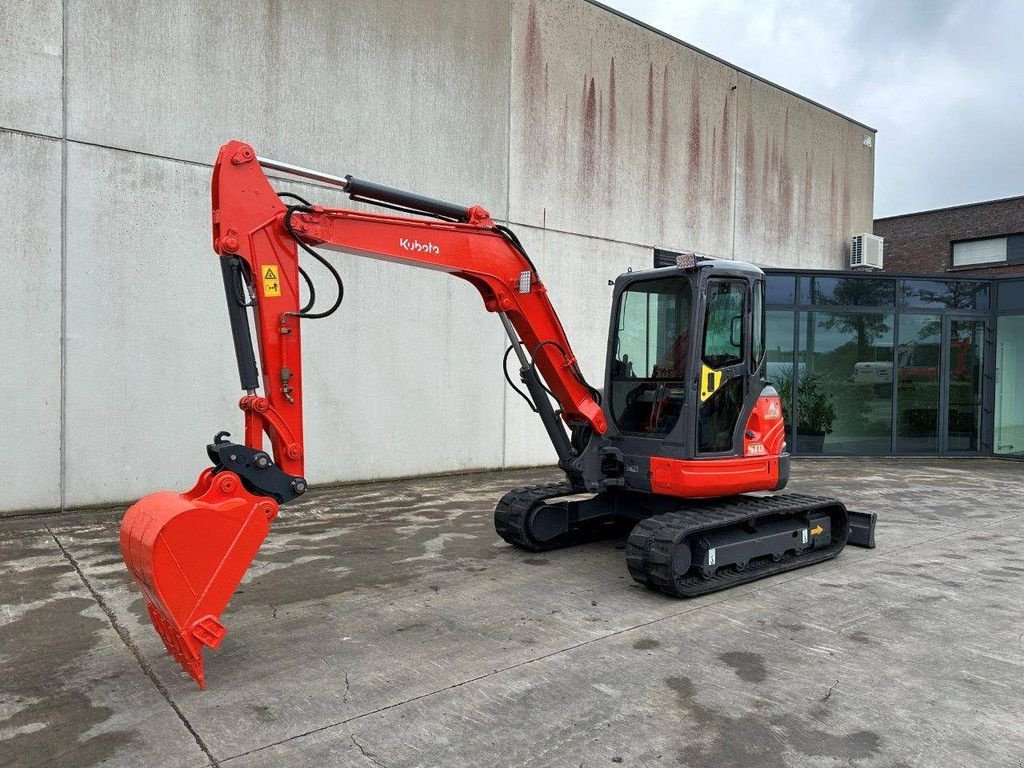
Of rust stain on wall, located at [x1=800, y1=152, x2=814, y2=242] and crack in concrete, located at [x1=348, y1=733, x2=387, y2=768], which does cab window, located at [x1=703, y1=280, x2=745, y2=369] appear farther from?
rust stain on wall, located at [x1=800, y1=152, x2=814, y2=242]

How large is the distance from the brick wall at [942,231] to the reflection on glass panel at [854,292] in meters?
14.2

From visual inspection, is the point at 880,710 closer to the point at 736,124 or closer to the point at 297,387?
the point at 297,387

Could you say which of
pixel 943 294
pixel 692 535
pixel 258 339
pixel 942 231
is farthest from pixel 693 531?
pixel 942 231

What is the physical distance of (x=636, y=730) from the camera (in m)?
3.37

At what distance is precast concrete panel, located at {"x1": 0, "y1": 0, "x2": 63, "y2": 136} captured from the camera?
7.50 m

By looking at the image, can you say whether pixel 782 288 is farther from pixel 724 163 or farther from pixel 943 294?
pixel 943 294

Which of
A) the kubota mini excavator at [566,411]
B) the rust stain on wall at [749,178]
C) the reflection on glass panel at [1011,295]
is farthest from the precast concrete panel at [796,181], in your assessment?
the kubota mini excavator at [566,411]

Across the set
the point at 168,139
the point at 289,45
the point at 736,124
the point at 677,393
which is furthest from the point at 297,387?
the point at 736,124

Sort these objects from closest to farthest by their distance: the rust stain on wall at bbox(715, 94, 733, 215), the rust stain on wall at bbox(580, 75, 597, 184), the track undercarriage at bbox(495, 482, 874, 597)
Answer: the track undercarriage at bbox(495, 482, 874, 597)
the rust stain on wall at bbox(580, 75, 597, 184)
the rust stain on wall at bbox(715, 94, 733, 215)

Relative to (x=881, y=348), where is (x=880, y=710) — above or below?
below

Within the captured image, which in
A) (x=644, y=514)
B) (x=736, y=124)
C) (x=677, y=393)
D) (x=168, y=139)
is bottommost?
(x=644, y=514)

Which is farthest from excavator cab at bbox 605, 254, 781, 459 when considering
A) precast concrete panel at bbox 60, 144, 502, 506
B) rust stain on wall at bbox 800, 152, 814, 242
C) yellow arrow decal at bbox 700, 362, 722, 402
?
rust stain on wall at bbox 800, 152, 814, 242

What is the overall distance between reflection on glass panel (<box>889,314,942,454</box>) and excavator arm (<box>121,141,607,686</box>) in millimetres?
11176

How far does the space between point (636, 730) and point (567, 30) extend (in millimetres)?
11158
